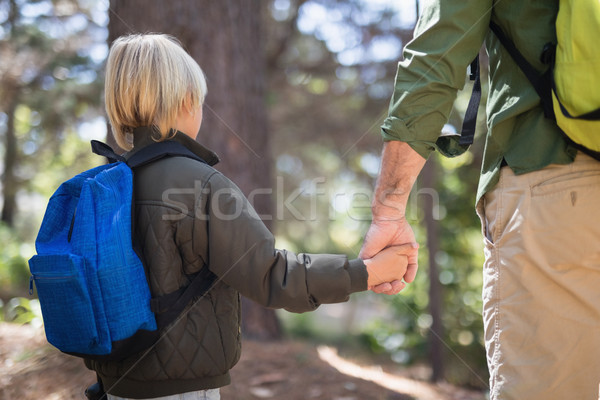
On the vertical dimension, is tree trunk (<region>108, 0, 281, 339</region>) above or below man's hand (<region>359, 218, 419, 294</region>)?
above

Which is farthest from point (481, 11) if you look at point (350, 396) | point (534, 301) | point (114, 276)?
point (350, 396)

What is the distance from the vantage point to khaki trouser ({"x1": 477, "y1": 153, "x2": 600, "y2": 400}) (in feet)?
4.74

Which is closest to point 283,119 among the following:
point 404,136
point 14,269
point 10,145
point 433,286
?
point 433,286

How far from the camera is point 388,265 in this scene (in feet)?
6.10

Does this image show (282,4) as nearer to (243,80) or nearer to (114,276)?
(243,80)

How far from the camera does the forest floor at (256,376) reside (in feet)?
10.2

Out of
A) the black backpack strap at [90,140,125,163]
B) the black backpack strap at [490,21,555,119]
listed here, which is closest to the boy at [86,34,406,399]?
the black backpack strap at [90,140,125,163]

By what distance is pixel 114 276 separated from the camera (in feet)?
4.87

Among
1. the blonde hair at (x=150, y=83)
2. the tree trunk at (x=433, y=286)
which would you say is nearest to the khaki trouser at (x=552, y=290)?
the blonde hair at (x=150, y=83)

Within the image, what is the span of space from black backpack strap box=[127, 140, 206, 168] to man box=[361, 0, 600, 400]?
71 centimetres

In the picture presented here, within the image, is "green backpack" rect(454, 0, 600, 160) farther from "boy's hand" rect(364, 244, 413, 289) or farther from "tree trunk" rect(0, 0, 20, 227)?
"tree trunk" rect(0, 0, 20, 227)

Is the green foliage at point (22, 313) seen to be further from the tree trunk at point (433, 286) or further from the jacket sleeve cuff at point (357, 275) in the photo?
the tree trunk at point (433, 286)

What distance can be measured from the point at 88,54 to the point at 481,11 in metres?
7.25

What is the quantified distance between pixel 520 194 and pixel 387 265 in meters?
0.54
